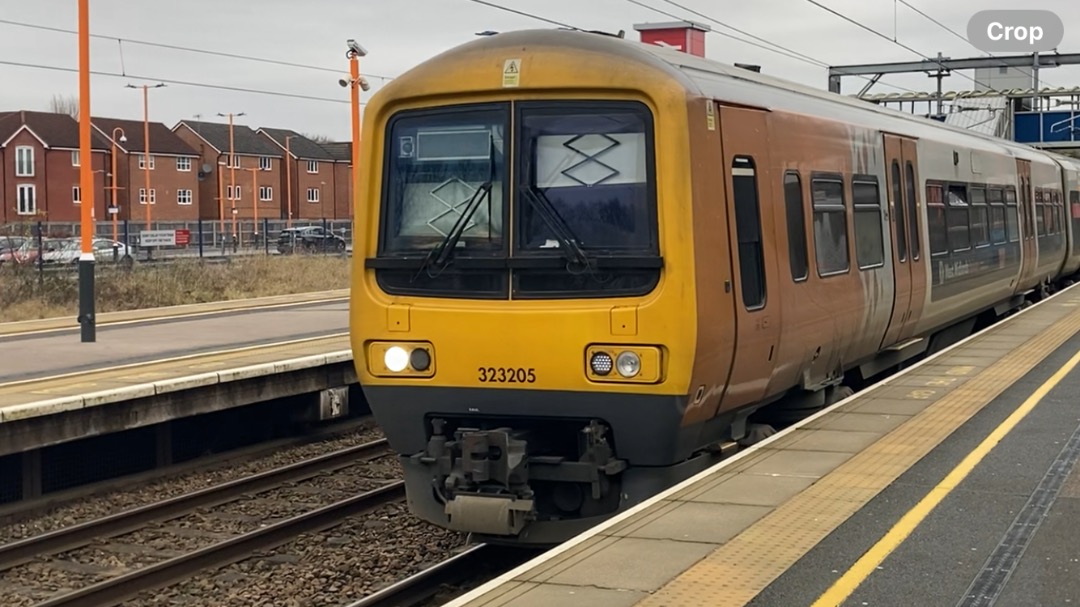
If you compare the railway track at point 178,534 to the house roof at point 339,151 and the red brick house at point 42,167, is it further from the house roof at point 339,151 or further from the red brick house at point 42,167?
the house roof at point 339,151

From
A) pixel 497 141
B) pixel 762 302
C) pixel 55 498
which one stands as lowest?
pixel 55 498

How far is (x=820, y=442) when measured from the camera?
9078mm

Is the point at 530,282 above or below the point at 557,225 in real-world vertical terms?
below

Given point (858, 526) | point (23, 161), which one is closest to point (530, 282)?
point (858, 526)

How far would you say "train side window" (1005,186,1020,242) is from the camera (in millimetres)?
19098

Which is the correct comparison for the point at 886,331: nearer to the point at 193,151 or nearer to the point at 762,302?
the point at 762,302

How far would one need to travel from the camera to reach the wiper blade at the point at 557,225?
7.68m

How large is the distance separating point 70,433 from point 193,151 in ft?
227

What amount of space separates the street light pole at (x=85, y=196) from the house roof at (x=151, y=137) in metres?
58.0

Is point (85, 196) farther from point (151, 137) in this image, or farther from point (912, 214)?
point (151, 137)

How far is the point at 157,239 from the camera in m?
40.8

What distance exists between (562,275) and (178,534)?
480 cm

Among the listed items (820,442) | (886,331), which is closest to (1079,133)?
(886,331)

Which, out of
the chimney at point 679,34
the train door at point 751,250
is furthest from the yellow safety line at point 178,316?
the train door at point 751,250
